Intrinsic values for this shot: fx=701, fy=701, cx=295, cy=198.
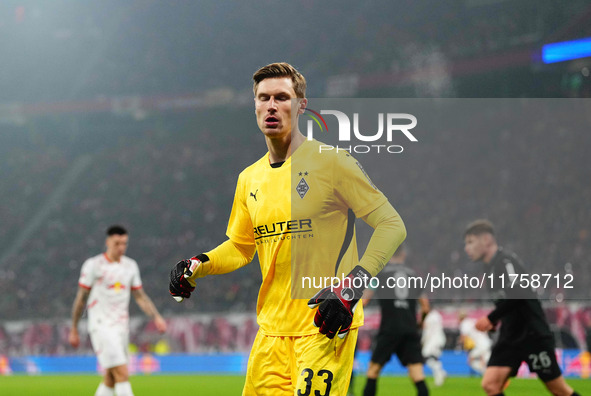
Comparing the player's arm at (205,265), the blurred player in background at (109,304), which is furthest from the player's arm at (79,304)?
the player's arm at (205,265)

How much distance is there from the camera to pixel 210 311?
21234mm

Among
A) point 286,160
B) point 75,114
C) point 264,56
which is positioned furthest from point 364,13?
point 286,160

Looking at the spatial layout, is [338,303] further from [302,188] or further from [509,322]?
[509,322]

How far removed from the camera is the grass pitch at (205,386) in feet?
44.2

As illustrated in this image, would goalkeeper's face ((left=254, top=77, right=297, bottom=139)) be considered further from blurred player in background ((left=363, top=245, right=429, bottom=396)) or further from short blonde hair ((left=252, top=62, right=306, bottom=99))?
blurred player in background ((left=363, top=245, right=429, bottom=396))

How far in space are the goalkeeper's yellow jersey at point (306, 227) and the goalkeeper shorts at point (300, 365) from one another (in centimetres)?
6

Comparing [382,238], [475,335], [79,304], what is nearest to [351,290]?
[382,238]

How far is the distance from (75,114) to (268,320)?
37.3 meters

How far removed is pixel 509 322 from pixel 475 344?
9.17 metres

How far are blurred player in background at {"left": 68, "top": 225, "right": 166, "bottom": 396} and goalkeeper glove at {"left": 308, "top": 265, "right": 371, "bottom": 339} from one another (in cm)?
600

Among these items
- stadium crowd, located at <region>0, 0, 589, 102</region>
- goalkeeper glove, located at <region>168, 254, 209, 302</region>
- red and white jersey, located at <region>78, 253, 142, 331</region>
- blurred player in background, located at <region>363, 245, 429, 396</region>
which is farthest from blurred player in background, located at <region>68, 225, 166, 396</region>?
stadium crowd, located at <region>0, 0, 589, 102</region>

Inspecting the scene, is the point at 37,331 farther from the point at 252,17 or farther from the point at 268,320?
the point at 252,17

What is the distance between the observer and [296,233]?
3.66 metres

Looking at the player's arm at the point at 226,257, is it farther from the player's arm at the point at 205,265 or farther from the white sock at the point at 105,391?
the white sock at the point at 105,391
